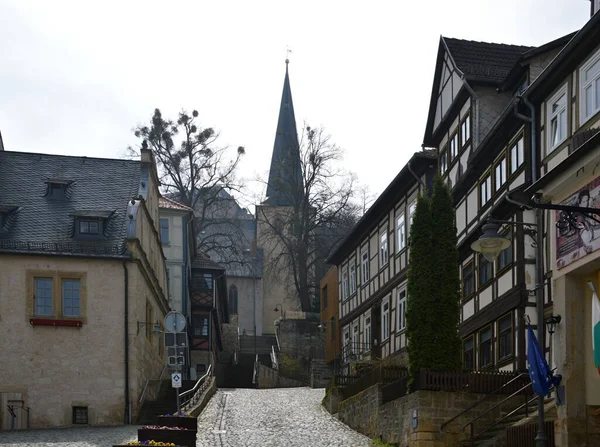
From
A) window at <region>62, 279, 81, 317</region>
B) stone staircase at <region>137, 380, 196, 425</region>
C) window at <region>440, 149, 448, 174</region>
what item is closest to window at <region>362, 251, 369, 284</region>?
stone staircase at <region>137, 380, 196, 425</region>

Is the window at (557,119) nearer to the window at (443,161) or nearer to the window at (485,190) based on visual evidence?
the window at (485,190)

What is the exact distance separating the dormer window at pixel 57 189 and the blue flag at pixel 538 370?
2294 centimetres

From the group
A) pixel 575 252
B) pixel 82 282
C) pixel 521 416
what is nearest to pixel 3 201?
pixel 82 282

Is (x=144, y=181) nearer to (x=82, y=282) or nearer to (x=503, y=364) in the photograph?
(x=82, y=282)

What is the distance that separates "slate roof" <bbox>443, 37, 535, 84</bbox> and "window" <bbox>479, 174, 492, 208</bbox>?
118 inches

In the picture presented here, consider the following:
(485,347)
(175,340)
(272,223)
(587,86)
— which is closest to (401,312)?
(485,347)

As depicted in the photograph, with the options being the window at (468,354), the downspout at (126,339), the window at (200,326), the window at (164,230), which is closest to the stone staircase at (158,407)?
the downspout at (126,339)

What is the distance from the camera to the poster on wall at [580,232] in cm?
1744

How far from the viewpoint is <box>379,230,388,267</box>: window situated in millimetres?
41812

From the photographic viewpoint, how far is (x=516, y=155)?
1108 inches

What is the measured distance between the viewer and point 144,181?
4050 cm

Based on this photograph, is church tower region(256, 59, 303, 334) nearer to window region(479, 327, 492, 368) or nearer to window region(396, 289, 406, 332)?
window region(396, 289, 406, 332)

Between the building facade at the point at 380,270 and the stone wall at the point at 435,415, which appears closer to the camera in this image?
the stone wall at the point at 435,415

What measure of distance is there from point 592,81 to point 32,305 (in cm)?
1888
